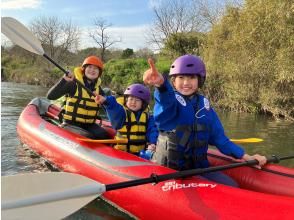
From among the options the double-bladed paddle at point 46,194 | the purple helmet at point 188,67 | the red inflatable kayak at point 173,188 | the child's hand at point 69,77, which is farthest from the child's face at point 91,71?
the double-bladed paddle at point 46,194

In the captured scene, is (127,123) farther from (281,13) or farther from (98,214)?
(281,13)

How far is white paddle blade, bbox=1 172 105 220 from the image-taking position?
2.13 meters

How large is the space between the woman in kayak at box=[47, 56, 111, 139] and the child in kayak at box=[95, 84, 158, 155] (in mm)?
797

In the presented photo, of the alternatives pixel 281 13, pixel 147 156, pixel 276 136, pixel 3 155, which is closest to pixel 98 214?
pixel 147 156

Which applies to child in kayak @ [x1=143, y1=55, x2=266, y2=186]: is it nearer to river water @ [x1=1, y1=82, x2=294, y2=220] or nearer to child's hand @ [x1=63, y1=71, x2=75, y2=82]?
river water @ [x1=1, y1=82, x2=294, y2=220]

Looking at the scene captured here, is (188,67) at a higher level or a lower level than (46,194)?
higher

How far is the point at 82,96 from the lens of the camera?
5062 mm

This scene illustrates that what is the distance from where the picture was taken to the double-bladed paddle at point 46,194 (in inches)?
84.0

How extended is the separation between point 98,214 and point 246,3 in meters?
10.6

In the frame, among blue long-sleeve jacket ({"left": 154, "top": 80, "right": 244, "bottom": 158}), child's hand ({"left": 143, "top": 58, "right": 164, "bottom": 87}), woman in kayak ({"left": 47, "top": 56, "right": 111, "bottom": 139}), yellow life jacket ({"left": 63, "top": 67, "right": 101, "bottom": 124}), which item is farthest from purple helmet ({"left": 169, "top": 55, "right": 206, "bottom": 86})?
yellow life jacket ({"left": 63, "top": 67, "right": 101, "bottom": 124})

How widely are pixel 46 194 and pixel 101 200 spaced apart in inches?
74.2

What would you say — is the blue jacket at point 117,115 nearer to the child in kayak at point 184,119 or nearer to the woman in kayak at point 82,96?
the woman in kayak at point 82,96

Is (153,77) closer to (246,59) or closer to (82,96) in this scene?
(82,96)

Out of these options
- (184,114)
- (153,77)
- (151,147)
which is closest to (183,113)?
(184,114)
